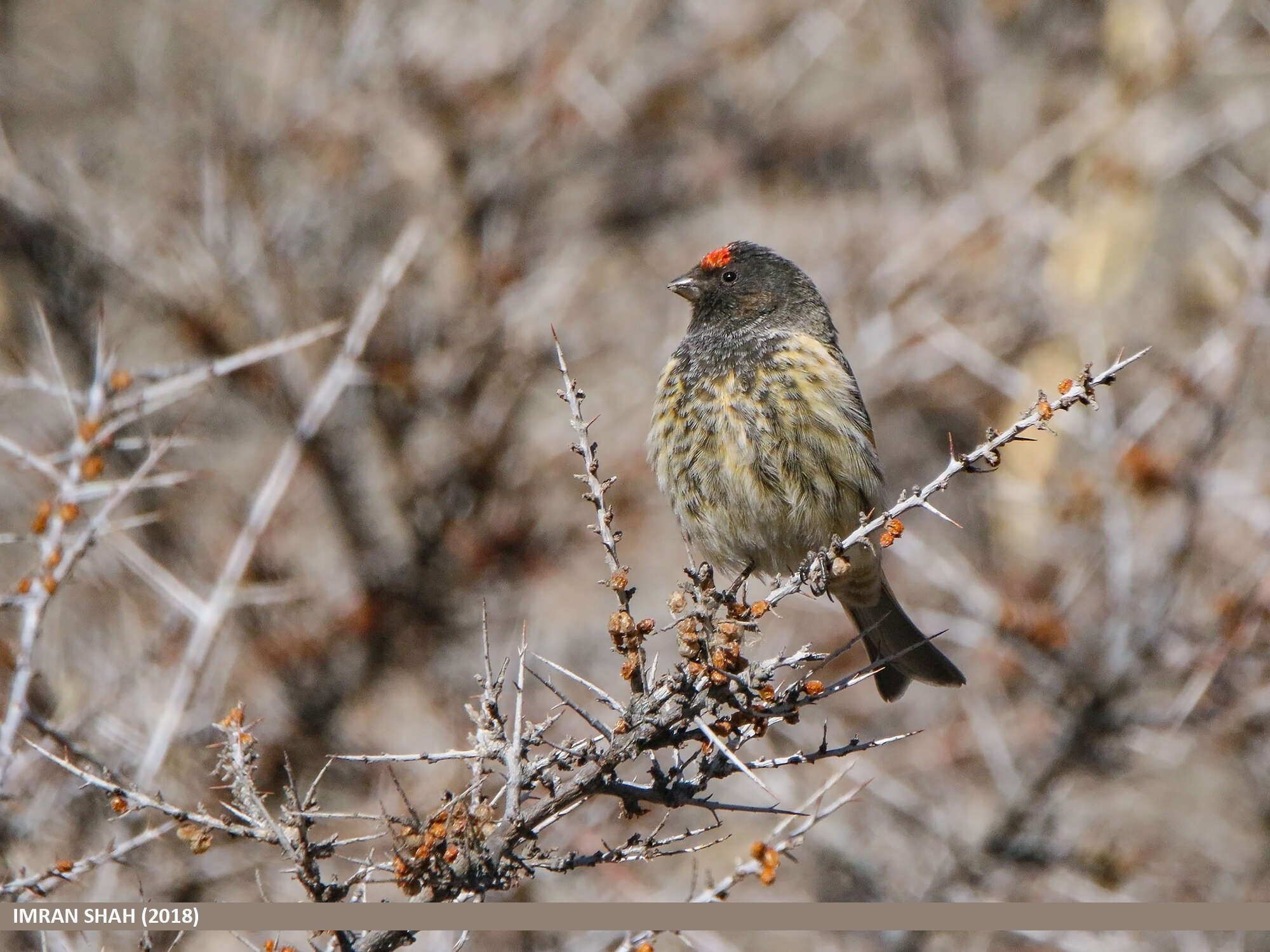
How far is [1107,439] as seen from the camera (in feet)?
20.3

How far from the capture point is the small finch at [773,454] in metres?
4.27

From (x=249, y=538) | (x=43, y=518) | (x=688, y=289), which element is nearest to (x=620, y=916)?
(x=43, y=518)

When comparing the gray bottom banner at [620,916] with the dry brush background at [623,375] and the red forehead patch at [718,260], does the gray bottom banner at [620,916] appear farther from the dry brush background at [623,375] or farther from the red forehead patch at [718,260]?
the red forehead patch at [718,260]

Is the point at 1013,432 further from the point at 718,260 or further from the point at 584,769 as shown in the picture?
the point at 718,260

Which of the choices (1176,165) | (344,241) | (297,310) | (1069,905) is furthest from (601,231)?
(1069,905)

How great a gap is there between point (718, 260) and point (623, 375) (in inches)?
166

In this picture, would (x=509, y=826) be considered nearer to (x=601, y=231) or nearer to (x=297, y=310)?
(x=297, y=310)

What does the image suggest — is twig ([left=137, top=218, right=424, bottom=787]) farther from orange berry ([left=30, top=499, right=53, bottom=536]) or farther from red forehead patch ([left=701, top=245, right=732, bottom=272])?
red forehead patch ([left=701, top=245, right=732, bottom=272])

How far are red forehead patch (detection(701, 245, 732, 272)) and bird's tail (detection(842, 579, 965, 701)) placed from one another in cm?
143

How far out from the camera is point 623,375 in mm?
9281

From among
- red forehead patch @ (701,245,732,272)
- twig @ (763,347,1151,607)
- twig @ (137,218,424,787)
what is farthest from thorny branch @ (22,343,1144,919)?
red forehead patch @ (701,245,732,272)

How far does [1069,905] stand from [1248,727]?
3760 millimetres

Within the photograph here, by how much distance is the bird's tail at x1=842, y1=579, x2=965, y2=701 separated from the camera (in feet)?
13.9

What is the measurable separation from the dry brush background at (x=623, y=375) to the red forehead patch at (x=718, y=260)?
1964mm
